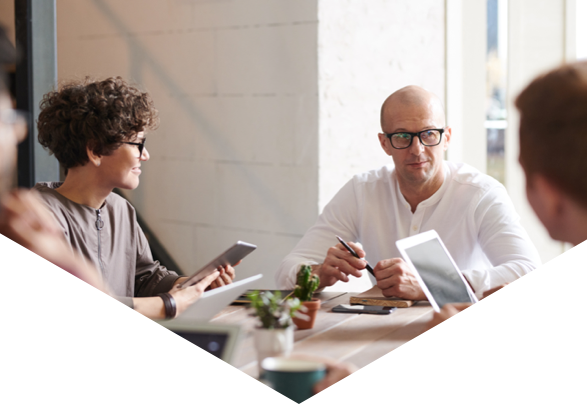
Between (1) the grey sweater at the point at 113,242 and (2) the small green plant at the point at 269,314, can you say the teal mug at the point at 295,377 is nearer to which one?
(2) the small green plant at the point at 269,314

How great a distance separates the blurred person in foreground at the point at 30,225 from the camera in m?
1.31

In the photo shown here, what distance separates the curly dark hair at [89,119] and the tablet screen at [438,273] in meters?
0.86

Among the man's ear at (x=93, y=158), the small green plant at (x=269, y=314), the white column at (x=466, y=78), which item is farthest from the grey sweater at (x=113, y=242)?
the white column at (x=466, y=78)

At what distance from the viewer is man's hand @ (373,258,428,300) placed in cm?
152

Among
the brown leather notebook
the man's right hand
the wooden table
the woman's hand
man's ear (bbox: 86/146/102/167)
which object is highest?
man's ear (bbox: 86/146/102/167)

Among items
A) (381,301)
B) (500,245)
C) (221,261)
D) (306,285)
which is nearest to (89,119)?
(221,261)

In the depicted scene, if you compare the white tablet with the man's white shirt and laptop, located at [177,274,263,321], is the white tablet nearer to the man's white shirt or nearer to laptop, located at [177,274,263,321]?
the man's white shirt

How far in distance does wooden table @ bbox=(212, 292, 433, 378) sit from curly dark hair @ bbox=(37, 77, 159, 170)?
59cm

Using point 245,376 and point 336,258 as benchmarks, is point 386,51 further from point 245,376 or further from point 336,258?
point 245,376

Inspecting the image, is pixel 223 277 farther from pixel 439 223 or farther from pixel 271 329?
pixel 439 223

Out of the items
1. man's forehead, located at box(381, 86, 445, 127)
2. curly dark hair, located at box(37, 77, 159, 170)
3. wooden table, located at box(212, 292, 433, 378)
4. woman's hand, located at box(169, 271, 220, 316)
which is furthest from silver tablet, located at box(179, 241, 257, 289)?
man's forehead, located at box(381, 86, 445, 127)

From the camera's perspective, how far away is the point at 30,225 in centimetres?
136

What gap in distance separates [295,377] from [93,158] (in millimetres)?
979

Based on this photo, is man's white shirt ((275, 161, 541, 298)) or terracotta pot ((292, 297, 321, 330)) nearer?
terracotta pot ((292, 297, 321, 330))
